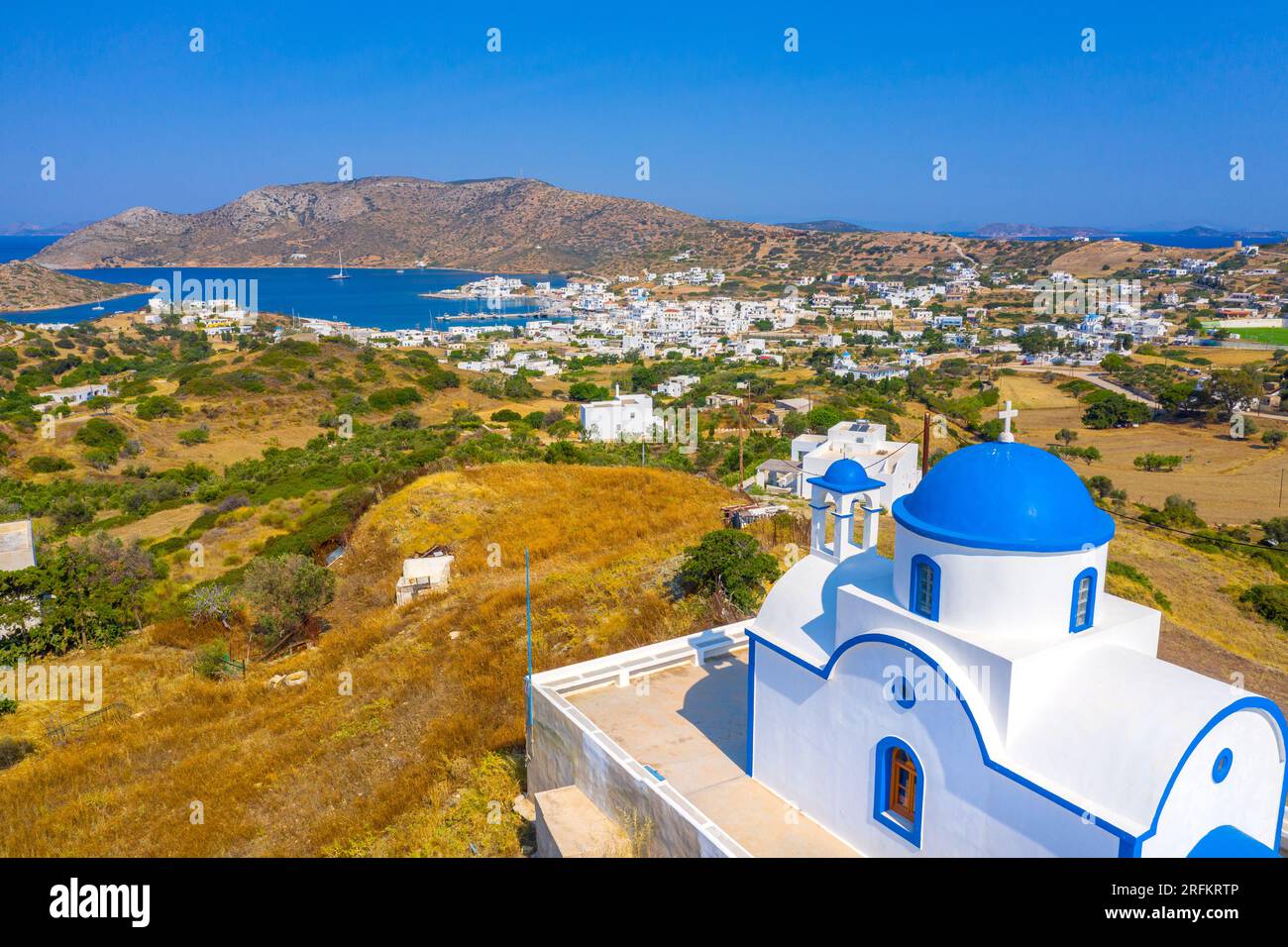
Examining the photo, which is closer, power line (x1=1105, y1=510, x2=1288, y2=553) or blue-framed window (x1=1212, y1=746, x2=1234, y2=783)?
blue-framed window (x1=1212, y1=746, x2=1234, y2=783)

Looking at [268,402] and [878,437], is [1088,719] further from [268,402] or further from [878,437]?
[268,402]

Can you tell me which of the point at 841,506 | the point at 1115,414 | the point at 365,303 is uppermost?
the point at 365,303

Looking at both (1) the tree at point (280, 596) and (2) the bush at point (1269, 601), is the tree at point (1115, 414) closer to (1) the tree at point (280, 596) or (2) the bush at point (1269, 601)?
(2) the bush at point (1269, 601)

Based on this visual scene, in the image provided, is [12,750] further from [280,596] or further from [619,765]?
[619,765]

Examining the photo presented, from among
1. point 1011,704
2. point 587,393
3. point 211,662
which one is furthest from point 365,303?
point 1011,704

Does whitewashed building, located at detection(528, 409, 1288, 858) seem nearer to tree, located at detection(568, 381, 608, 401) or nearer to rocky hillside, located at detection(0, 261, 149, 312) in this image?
tree, located at detection(568, 381, 608, 401)

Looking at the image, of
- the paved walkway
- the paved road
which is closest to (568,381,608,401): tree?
the paved road

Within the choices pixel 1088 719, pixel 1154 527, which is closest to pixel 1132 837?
pixel 1088 719
